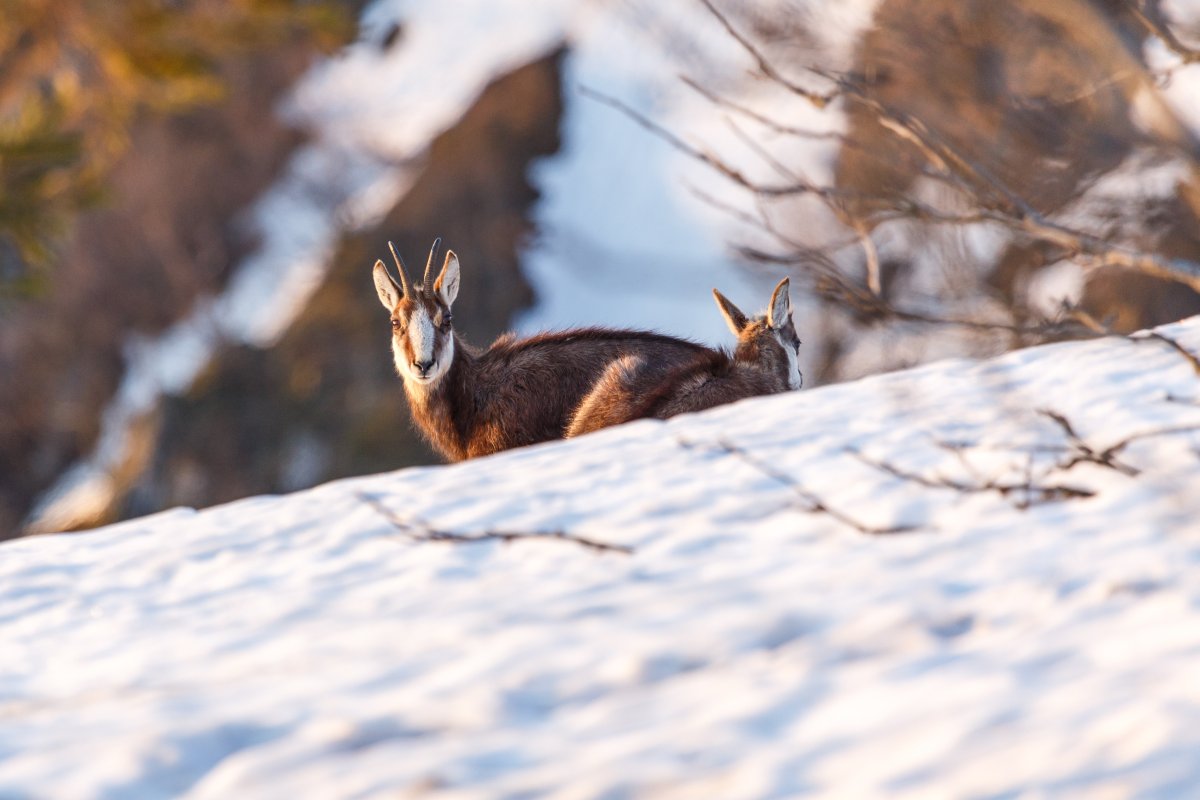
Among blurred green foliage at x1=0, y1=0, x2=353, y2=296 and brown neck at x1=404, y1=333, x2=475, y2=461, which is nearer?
brown neck at x1=404, y1=333, x2=475, y2=461

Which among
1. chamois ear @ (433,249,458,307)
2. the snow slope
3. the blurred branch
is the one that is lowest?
the snow slope

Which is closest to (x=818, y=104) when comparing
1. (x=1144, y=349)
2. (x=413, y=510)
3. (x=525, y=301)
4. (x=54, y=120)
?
(x=413, y=510)

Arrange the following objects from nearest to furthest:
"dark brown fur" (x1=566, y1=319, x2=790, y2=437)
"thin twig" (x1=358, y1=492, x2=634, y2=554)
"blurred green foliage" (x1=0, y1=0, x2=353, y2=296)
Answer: "thin twig" (x1=358, y1=492, x2=634, y2=554)
"dark brown fur" (x1=566, y1=319, x2=790, y2=437)
"blurred green foliage" (x1=0, y1=0, x2=353, y2=296)

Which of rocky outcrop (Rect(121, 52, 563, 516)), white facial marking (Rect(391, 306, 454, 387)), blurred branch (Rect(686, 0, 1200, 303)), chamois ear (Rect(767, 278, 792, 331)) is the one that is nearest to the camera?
blurred branch (Rect(686, 0, 1200, 303))

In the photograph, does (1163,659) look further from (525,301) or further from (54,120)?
(525,301)

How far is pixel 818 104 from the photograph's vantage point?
3812mm

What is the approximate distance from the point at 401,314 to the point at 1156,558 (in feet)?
16.6

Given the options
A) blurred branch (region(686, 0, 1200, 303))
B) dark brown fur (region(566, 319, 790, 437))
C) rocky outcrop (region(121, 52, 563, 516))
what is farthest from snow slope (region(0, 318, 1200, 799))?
rocky outcrop (region(121, 52, 563, 516))

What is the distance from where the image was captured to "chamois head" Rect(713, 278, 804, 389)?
757 cm

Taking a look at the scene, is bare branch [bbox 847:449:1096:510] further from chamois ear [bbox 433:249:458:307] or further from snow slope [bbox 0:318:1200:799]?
chamois ear [bbox 433:249:458:307]

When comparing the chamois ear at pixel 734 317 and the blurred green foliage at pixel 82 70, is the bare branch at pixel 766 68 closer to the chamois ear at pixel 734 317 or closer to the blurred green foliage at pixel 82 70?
the chamois ear at pixel 734 317

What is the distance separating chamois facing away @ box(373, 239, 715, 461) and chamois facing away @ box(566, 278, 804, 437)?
157 millimetres

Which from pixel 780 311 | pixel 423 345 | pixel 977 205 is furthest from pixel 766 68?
pixel 423 345

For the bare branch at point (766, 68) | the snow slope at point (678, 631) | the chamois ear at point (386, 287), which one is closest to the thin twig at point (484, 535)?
the snow slope at point (678, 631)
